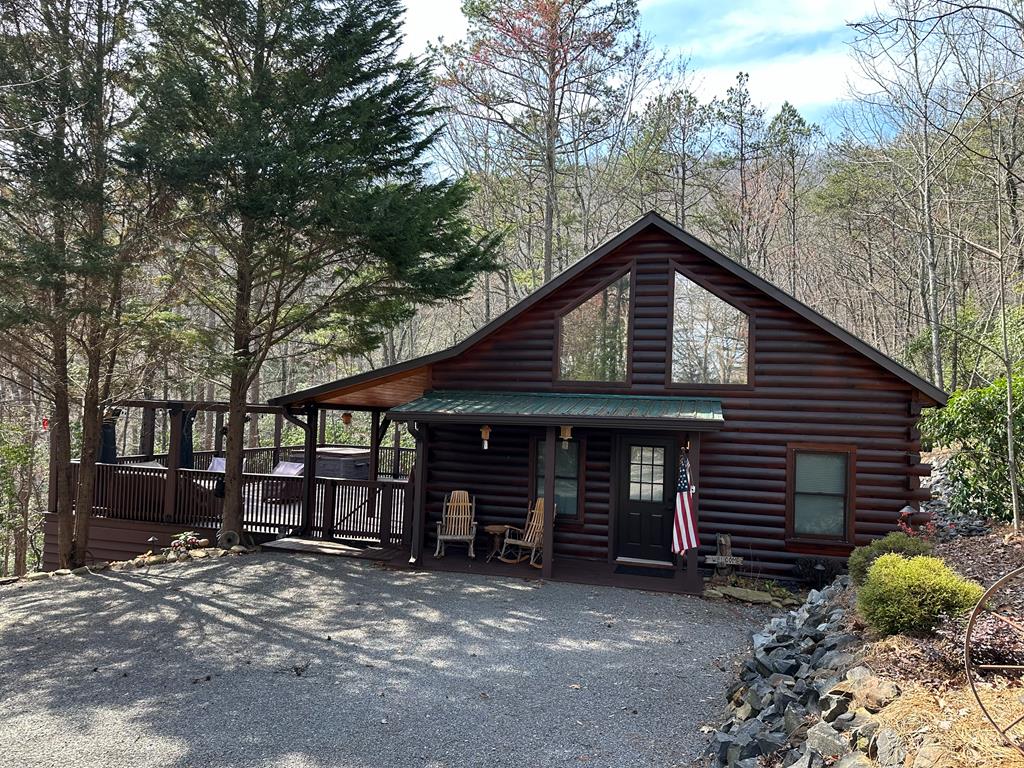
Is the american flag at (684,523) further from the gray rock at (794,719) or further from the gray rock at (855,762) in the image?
the gray rock at (855,762)

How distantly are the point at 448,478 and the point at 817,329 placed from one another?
20.6 feet

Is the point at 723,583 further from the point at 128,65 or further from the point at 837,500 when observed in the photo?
the point at 128,65

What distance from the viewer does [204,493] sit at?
12.8 metres

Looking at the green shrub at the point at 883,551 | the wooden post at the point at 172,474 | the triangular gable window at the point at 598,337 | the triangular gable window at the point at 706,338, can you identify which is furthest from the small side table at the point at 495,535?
the wooden post at the point at 172,474

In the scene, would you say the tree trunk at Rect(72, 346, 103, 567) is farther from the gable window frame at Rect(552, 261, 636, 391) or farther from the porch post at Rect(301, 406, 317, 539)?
the gable window frame at Rect(552, 261, 636, 391)

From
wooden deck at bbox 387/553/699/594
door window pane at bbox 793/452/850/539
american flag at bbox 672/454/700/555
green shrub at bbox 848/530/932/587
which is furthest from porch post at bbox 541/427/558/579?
green shrub at bbox 848/530/932/587

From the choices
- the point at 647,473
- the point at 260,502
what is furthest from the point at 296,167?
the point at 647,473

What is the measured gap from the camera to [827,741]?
4102 millimetres

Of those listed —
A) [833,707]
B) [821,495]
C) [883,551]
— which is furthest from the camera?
[821,495]

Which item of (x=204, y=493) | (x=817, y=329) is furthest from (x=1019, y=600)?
(x=204, y=493)

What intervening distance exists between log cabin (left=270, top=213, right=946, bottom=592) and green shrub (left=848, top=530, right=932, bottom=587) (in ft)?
7.94

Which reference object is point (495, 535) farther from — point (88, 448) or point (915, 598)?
point (915, 598)

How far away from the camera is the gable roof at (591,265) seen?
9.64m

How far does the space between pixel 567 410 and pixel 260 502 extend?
644 centimetres
